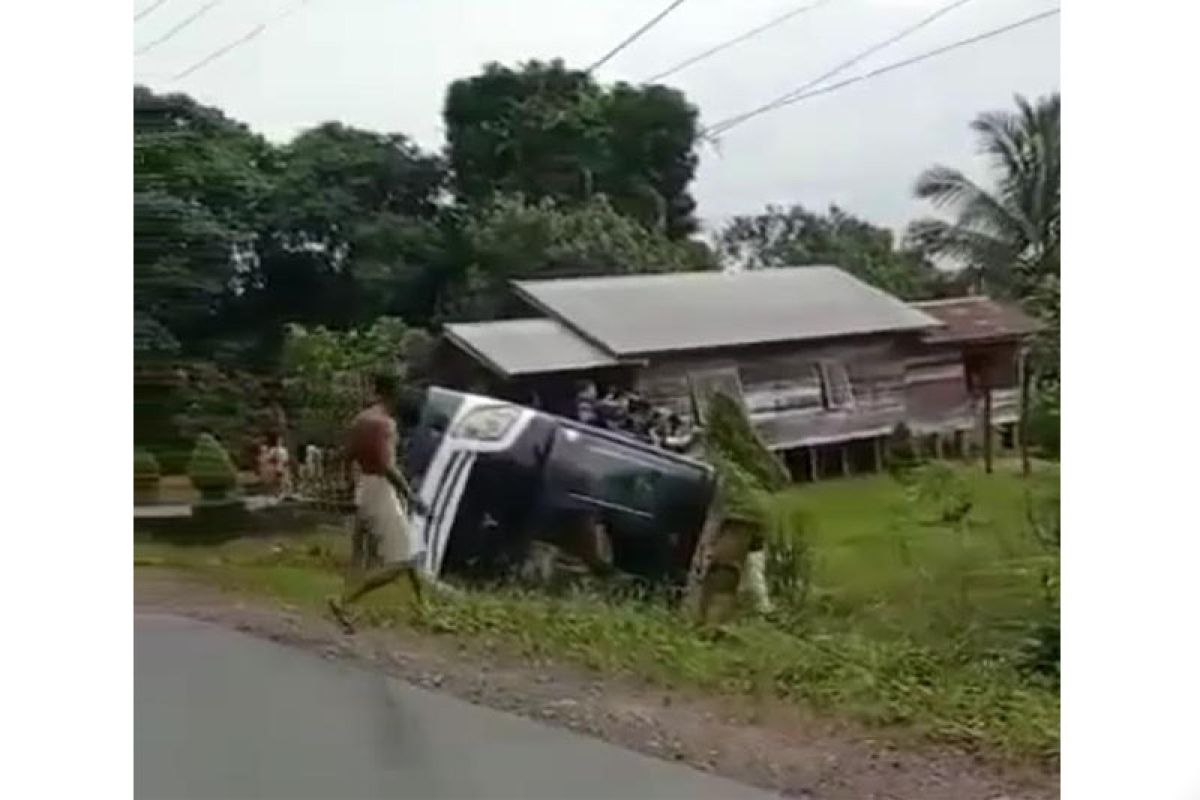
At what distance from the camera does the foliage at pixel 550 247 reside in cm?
255

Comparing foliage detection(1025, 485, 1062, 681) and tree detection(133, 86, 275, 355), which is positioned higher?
tree detection(133, 86, 275, 355)

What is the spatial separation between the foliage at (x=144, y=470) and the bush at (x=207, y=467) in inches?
1.9

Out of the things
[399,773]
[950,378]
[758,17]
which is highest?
[758,17]

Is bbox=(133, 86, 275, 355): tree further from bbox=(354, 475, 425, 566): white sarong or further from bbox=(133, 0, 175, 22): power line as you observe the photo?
bbox=(354, 475, 425, 566): white sarong

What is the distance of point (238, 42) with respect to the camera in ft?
8.15

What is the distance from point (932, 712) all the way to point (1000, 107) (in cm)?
94

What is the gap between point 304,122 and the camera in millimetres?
2504

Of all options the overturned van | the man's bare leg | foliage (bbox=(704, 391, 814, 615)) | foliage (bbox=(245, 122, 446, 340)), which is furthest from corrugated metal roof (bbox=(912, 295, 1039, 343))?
the man's bare leg

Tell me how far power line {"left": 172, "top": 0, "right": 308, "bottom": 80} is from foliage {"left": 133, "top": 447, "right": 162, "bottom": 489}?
0.55m

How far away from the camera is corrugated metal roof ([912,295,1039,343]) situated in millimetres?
2602

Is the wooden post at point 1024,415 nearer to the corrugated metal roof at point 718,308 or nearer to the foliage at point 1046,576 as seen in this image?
the foliage at point 1046,576

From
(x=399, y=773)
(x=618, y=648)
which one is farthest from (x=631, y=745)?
(x=399, y=773)

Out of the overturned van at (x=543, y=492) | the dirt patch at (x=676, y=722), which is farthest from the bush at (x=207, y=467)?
the overturned van at (x=543, y=492)
